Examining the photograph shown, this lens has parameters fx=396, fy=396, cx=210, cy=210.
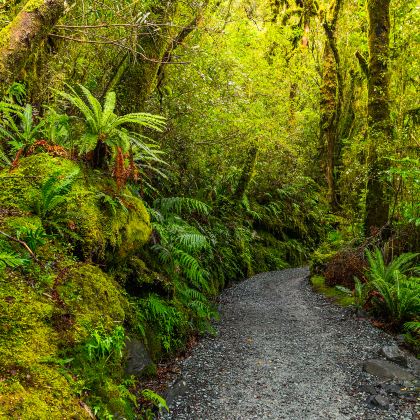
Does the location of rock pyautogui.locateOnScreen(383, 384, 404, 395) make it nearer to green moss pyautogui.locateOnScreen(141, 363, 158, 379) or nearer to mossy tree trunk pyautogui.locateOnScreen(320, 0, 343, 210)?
green moss pyautogui.locateOnScreen(141, 363, 158, 379)

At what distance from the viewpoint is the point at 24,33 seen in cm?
363

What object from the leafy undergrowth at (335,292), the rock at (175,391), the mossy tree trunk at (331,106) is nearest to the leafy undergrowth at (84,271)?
the rock at (175,391)

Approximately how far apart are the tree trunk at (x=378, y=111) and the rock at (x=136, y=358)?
604 cm

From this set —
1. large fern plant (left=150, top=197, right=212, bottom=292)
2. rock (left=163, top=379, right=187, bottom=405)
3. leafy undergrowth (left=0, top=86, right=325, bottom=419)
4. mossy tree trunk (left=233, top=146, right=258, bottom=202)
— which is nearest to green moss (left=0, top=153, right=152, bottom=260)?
leafy undergrowth (left=0, top=86, right=325, bottom=419)

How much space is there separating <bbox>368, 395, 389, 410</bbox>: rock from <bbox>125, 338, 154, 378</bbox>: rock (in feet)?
8.01

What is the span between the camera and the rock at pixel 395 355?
16.4ft

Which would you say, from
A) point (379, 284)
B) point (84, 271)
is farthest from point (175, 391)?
point (379, 284)

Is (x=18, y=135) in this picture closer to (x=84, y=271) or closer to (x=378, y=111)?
(x=84, y=271)

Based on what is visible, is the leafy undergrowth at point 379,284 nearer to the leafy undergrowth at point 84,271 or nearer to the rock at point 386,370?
the rock at point 386,370

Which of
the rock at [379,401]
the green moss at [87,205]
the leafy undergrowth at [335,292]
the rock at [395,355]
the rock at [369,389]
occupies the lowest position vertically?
the leafy undergrowth at [335,292]

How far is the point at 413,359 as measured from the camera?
16.8 ft

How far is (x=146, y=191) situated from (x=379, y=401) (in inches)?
180

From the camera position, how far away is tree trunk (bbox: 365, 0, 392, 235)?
860 cm

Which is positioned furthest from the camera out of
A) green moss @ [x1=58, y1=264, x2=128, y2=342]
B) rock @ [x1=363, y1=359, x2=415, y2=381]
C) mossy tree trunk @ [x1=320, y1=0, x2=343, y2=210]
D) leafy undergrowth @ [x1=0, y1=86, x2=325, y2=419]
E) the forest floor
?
mossy tree trunk @ [x1=320, y1=0, x2=343, y2=210]
